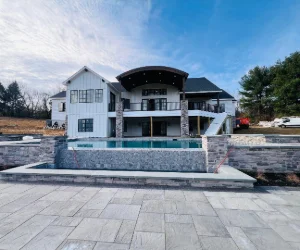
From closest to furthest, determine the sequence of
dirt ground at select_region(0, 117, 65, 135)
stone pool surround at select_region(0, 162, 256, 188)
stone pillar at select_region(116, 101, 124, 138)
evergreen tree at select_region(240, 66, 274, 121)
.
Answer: stone pool surround at select_region(0, 162, 256, 188)
stone pillar at select_region(116, 101, 124, 138)
dirt ground at select_region(0, 117, 65, 135)
evergreen tree at select_region(240, 66, 274, 121)

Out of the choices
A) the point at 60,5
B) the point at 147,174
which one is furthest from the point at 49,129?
the point at 147,174

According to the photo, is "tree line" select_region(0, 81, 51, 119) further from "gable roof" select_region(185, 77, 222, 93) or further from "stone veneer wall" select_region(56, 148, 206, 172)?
"stone veneer wall" select_region(56, 148, 206, 172)

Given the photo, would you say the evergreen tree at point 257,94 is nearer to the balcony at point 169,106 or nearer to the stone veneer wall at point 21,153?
the balcony at point 169,106

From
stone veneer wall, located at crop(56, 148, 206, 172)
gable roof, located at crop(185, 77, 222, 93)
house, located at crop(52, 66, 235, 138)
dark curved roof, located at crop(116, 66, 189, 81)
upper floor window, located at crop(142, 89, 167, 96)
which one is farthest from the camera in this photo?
upper floor window, located at crop(142, 89, 167, 96)

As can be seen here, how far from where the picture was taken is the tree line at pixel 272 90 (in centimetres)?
2538

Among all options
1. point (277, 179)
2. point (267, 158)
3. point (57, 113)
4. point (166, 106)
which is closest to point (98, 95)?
point (166, 106)

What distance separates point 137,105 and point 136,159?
49.5 ft

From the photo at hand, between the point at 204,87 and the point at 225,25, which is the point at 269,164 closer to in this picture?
the point at 225,25

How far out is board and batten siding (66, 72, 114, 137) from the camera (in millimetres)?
18250

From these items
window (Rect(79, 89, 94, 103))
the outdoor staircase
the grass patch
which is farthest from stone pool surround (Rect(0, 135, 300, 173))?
window (Rect(79, 89, 94, 103))

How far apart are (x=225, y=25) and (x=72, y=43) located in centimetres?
1203

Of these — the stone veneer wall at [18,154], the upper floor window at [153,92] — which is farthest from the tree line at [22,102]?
the stone veneer wall at [18,154]

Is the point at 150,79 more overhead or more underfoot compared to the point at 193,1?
more underfoot

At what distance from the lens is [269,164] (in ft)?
20.0
